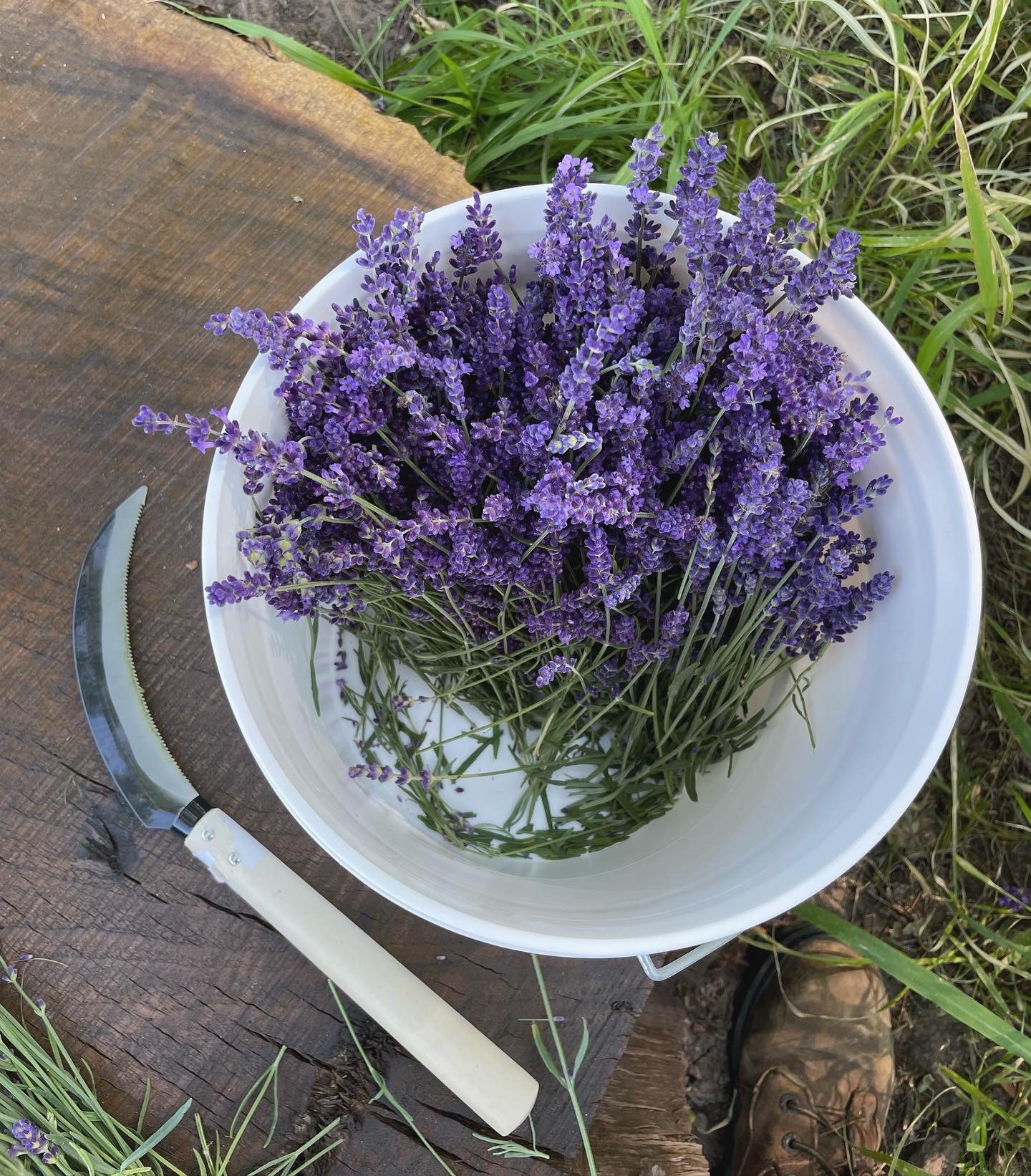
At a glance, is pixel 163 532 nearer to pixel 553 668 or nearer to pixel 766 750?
pixel 553 668

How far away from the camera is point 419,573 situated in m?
0.86

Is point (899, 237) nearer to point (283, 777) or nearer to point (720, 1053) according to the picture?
point (283, 777)

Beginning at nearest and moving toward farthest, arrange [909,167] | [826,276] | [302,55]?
1. [826,276]
2. [302,55]
3. [909,167]

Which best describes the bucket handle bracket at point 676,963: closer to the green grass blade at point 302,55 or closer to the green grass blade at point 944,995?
the green grass blade at point 944,995

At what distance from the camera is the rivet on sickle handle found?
1.01 meters

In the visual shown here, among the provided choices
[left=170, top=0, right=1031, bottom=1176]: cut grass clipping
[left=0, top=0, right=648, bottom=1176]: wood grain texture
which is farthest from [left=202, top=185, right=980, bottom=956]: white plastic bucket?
[left=170, top=0, right=1031, bottom=1176]: cut grass clipping

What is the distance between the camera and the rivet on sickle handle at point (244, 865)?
3.31 ft

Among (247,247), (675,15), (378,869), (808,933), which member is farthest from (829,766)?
(675,15)

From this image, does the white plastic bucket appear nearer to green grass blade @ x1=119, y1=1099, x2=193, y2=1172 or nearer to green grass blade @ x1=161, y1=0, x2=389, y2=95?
green grass blade @ x1=119, y1=1099, x2=193, y2=1172

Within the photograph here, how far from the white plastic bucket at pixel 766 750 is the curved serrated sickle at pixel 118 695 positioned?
0.20 meters

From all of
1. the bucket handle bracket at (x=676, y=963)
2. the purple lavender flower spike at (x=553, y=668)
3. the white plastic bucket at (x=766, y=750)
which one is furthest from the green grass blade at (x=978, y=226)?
the bucket handle bracket at (x=676, y=963)

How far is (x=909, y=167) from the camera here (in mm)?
1439

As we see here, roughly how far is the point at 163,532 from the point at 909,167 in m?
1.28

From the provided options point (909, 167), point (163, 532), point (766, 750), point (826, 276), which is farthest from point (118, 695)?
point (909, 167)
